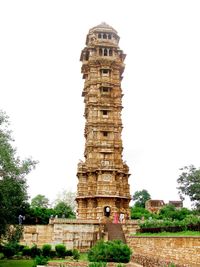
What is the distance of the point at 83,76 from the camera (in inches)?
2018

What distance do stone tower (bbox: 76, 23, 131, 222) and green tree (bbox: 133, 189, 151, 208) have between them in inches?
1593

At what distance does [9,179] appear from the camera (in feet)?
82.8

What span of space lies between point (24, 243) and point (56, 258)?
6891 millimetres

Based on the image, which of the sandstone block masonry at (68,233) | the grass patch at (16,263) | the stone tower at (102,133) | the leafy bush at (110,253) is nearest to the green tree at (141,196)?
the stone tower at (102,133)

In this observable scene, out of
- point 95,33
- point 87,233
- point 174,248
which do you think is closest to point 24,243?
point 87,233

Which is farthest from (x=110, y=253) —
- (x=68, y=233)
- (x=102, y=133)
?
(x=102, y=133)

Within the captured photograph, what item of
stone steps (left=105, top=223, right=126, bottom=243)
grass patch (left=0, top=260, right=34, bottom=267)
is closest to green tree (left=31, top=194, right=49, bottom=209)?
stone steps (left=105, top=223, right=126, bottom=243)

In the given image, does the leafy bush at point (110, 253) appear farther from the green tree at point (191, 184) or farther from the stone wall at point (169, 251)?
the green tree at point (191, 184)

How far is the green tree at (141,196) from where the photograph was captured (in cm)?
8431

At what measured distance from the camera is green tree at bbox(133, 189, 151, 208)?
→ 8431 centimetres

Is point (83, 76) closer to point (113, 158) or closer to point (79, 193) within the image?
point (113, 158)

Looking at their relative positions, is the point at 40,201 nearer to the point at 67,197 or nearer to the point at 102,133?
the point at 67,197

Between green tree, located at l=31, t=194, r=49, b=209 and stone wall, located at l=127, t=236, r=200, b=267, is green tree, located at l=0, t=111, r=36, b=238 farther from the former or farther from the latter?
green tree, located at l=31, t=194, r=49, b=209

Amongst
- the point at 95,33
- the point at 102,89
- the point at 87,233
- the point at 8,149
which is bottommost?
the point at 87,233
